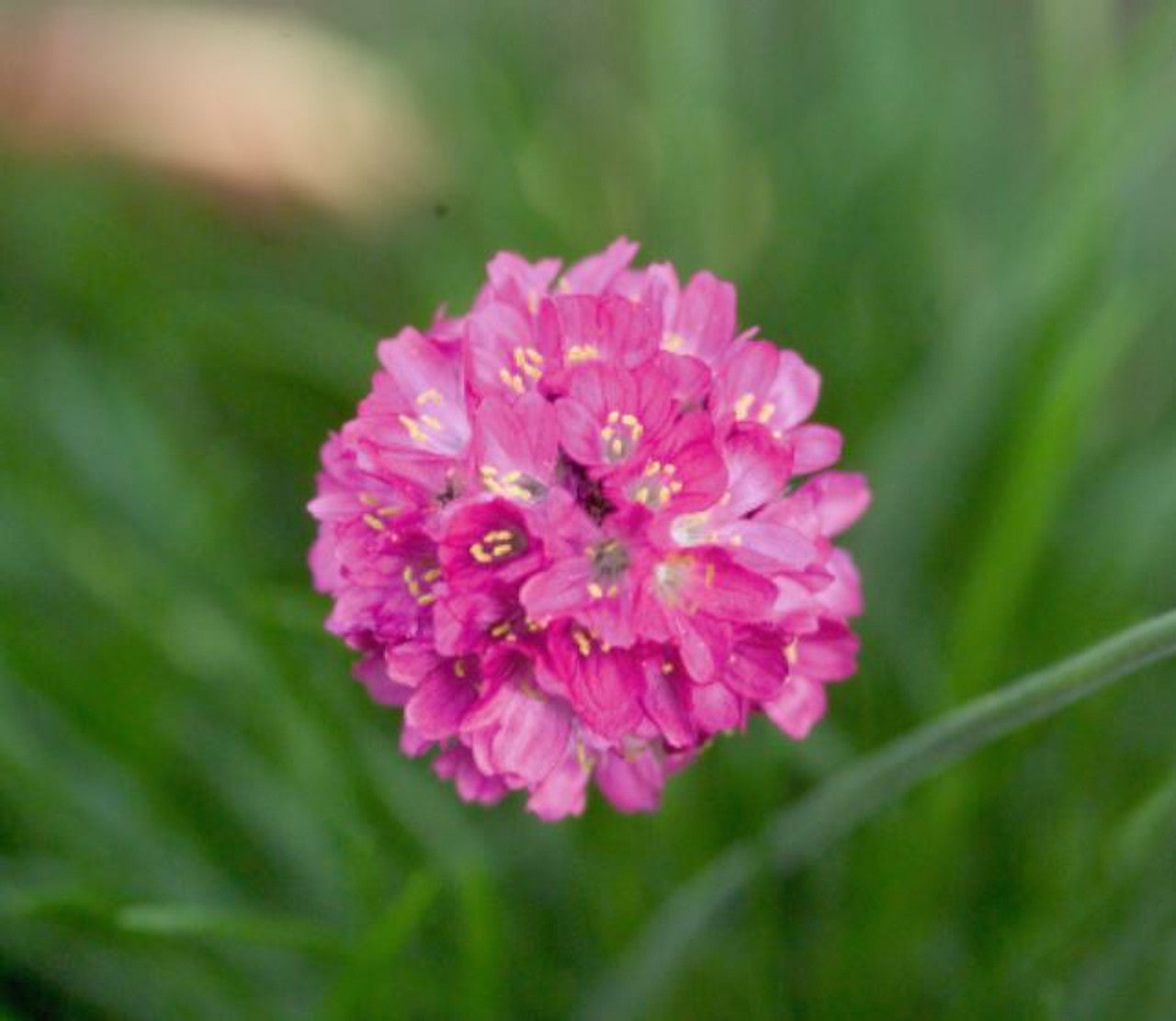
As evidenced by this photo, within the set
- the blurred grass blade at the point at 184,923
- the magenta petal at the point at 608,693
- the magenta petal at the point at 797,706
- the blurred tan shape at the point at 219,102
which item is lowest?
the blurred grass blade at the point at 184,923

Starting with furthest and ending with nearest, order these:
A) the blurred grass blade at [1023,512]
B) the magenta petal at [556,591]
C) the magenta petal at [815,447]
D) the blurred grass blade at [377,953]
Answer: the blurred grass blade at [1023,512], the blurred grass blade at [377,953], the magenta petal at [815,447], the magenta petal at [556,591]

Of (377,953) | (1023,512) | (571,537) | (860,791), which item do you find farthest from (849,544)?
(571,537)

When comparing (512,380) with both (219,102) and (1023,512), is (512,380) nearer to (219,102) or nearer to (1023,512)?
(1023,512)

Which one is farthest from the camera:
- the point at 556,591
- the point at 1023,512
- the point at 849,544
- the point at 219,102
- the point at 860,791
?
the point at 219,102

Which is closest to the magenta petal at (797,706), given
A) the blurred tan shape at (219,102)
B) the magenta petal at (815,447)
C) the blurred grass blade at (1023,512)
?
the magenta petal at (815,447)

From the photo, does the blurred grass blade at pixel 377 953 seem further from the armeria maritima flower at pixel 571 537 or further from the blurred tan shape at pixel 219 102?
the blurred tan shape at pixel 219 102

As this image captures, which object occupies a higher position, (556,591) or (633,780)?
(556,591)
